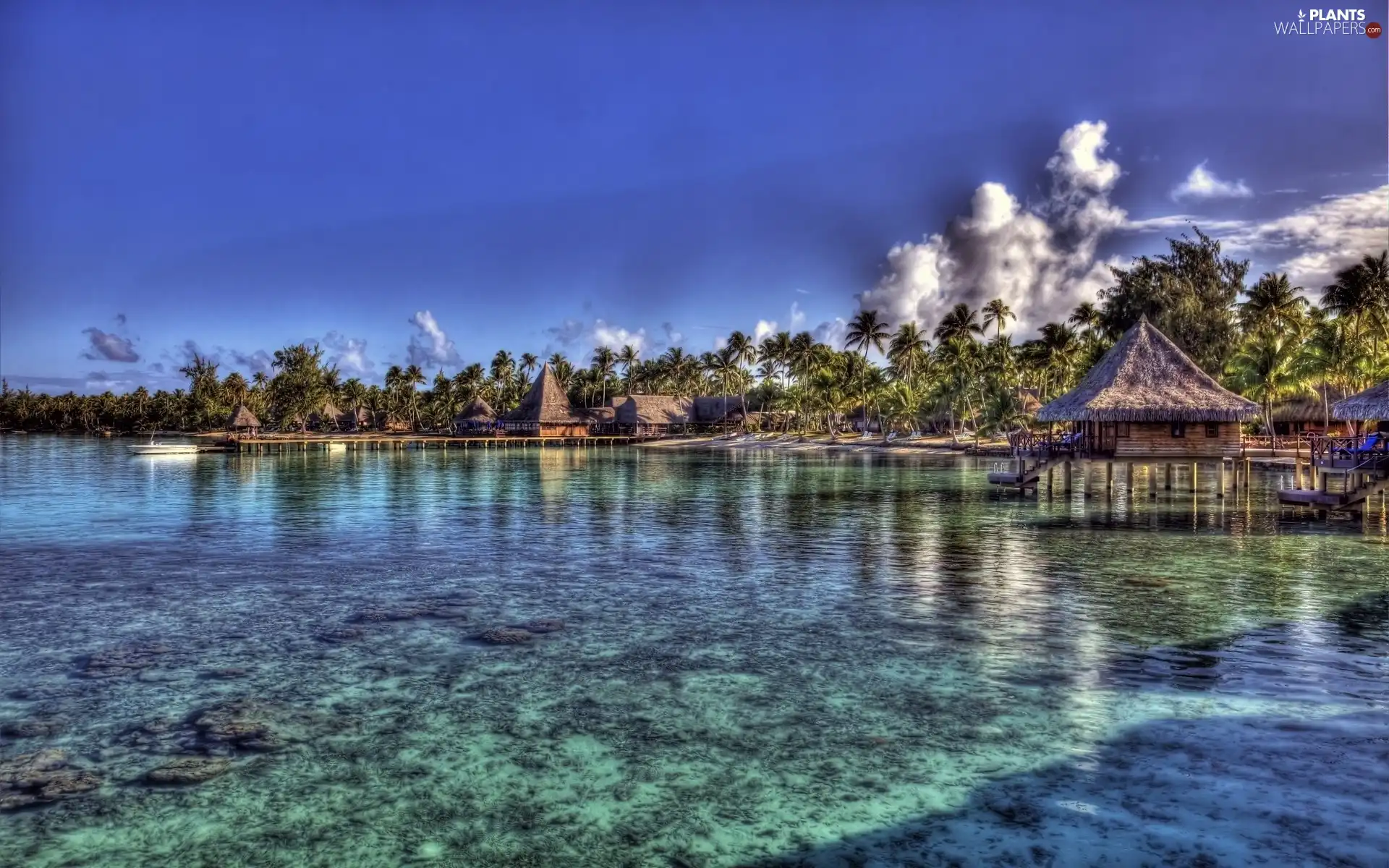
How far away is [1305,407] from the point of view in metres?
54.2

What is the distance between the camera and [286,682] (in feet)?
31.0

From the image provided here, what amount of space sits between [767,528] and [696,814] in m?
16.7

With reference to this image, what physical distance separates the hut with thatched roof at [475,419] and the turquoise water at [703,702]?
74414 mm

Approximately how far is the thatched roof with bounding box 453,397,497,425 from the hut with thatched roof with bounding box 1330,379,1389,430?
270 feet

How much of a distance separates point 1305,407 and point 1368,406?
38.1m

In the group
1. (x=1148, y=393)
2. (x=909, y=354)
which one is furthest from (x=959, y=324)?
(x=1148, y=393)

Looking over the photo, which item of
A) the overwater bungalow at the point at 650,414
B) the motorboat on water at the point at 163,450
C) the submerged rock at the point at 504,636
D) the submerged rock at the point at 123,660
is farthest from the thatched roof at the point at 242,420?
the submerged rock at the point at 504,636

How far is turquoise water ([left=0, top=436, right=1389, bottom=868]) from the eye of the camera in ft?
19.9

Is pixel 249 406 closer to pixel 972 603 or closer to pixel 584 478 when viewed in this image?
pixel 584 478

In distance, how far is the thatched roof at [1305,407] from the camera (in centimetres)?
5181

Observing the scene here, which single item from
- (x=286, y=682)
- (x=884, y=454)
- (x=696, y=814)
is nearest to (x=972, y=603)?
(x=696, y=814)

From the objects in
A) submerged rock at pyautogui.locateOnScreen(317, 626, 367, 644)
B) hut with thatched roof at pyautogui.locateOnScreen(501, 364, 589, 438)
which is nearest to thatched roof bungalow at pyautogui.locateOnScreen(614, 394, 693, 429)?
hut with thatched roof at pyautogui.locateOnScreen(501, 364, 589, 438)

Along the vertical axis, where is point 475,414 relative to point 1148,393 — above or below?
above

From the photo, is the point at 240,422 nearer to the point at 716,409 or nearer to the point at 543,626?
the point at 716,409
